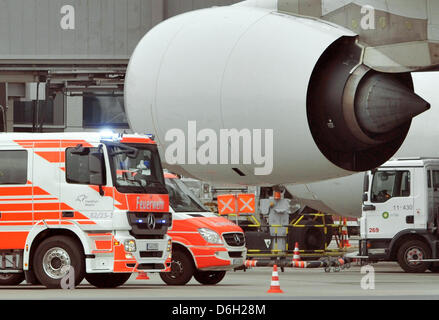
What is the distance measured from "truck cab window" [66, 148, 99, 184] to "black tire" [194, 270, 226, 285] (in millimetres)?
4106

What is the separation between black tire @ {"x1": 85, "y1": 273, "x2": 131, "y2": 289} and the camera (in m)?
23.5

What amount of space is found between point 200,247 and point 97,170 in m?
3.20

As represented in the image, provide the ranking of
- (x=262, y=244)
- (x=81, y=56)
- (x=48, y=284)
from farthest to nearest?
1. (x=262, y=244)
2. (x=81, y=56)
3. (x=48, y=284)

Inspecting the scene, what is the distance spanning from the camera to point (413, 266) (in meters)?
30.8

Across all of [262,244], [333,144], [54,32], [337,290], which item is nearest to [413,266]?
[262,244]

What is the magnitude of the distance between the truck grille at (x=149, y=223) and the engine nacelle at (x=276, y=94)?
18.0ft

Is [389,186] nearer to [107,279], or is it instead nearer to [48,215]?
[107,279]

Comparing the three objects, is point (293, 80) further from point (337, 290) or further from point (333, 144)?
point (337, 290)

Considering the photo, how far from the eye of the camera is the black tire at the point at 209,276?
25.3 metres

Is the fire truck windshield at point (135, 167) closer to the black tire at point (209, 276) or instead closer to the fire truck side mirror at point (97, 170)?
the fire truck side mirror at point (97, 170)

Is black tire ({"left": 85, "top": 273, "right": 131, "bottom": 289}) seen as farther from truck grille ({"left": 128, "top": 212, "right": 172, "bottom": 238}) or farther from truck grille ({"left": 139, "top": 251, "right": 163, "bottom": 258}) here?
truck grille ({"left": 128, "top": 212, "right": 172, "bottom": 238})

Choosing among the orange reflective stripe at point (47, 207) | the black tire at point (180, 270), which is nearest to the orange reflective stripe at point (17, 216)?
the orange reflective stripe at point (47, 207)

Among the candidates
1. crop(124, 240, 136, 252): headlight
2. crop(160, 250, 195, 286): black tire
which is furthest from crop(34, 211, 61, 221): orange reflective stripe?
crop(160, 250, 195, 286): black tire

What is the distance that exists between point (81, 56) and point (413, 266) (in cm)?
1056
